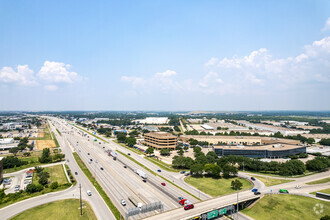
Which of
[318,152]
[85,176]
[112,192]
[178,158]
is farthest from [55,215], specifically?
[318,152]

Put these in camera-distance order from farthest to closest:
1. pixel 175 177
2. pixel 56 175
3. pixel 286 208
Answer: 1. pixel 56 175
2. pixel 175 177
3. pixel 286 208

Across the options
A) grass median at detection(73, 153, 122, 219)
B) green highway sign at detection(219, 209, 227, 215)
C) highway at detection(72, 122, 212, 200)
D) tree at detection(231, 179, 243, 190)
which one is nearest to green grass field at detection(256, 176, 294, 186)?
tree at detection(231, 179, 243, 190)

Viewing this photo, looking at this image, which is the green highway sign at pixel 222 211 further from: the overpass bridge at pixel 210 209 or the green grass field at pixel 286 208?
the green grass field at pixel 286 208

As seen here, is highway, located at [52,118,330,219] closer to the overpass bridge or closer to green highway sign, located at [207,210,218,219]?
the overpass bridge

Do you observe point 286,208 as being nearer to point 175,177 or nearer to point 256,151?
point 175,177

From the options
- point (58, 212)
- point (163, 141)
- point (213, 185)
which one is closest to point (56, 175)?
point (58, 212)

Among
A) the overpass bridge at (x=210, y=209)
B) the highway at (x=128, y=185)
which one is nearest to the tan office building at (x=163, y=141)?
the highway at (x=128, y=185)
